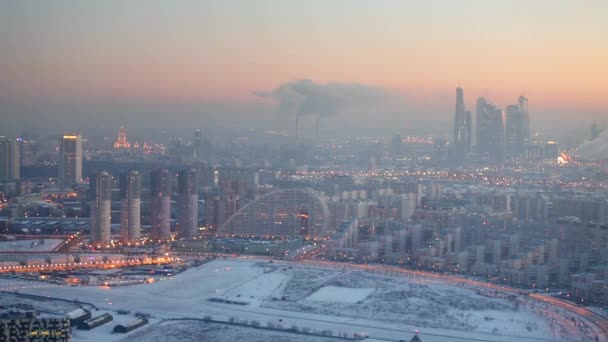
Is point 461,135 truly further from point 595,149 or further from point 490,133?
point 595,149

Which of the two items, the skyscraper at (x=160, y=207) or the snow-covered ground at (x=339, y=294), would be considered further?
the skyscraper at (x=160, y=207)

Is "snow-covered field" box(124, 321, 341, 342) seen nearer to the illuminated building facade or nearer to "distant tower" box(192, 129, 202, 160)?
the illuminated building facade

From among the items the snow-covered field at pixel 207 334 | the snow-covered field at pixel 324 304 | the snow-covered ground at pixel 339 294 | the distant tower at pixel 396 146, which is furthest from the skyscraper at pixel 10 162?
the snow-covered field at pixel 207 334

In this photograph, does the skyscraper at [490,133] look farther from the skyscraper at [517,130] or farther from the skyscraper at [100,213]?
the skyscraper at [100,213]

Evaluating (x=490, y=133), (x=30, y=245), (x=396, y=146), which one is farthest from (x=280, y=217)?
(x=490, y=133)

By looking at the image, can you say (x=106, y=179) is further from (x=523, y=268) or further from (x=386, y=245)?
(x=523, y=268)

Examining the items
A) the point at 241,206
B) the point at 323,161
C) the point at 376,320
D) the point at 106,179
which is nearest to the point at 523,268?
the point at 376,320
